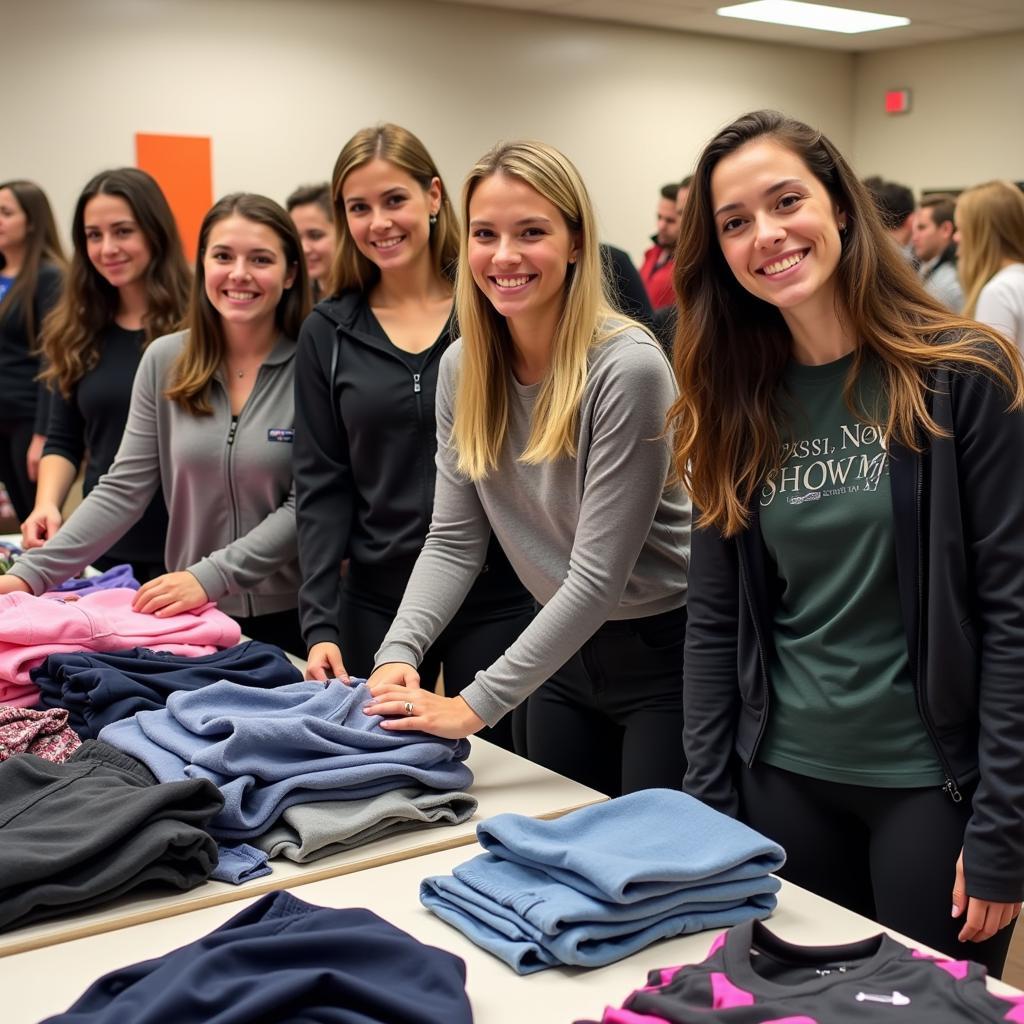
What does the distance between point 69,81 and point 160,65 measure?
497 mm

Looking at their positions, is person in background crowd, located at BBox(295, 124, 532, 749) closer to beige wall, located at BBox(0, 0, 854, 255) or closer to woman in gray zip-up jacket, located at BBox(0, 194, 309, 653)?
→ woman in gray zip-up jacket, located at BBox(0, 194, 309, 653)

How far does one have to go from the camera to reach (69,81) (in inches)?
259

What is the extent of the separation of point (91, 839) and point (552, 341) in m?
1.03

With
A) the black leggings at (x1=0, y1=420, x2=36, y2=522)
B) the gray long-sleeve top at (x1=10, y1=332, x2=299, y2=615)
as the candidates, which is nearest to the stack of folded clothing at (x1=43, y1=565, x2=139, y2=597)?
the gray long-sleeve top at (x1=10, y1=332, x2=299, y2=615)

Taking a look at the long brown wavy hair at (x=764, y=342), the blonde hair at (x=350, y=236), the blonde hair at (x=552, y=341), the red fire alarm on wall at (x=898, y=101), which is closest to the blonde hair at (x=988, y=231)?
the blonde hair at (x=350, y=236)

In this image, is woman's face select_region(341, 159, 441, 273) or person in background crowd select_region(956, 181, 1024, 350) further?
person in background crowd select_region(956, 181, 1024, 350)

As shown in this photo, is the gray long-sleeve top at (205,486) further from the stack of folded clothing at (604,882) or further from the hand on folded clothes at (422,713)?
the stack of folded clothing at (604,882)

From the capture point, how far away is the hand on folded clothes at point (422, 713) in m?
1.72

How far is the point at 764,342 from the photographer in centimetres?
173

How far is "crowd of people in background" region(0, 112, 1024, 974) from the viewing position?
154 centimetres

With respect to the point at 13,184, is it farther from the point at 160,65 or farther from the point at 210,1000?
the point at 210,1000

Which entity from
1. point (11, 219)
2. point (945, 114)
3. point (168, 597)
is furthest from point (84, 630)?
point (945, 114)

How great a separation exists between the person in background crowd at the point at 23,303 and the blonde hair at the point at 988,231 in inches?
131

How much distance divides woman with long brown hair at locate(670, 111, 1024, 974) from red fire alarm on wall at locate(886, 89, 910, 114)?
832cm
